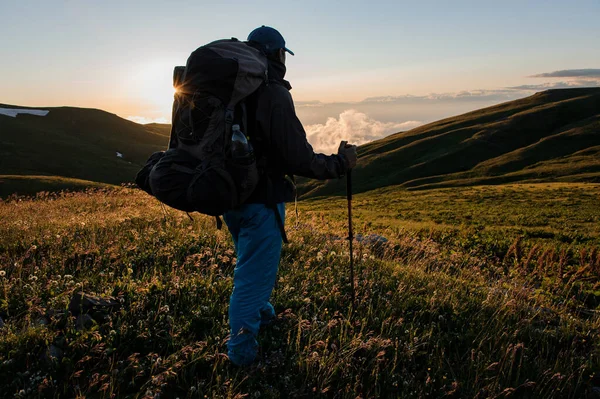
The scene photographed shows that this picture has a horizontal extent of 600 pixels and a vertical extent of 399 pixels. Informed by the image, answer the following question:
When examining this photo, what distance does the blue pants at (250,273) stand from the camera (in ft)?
12.1

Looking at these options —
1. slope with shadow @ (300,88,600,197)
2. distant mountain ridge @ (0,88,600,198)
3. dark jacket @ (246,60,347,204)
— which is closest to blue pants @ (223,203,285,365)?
dark jacket @ (246,60,347,204)

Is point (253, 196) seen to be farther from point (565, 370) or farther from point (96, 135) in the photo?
point (96, 135)

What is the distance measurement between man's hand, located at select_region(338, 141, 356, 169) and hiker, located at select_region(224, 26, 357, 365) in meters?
0.01

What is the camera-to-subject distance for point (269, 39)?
3832 mm

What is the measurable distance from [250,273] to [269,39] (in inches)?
91.9

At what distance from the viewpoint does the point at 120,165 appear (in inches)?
3447

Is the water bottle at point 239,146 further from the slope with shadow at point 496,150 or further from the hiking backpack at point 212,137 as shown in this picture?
the slope with shadow at point 496,150

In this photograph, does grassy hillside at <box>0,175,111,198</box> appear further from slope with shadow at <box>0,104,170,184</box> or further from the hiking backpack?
the hiking backpack

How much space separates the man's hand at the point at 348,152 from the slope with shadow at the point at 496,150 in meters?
67.0

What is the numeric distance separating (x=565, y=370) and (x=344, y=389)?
8.28 feet

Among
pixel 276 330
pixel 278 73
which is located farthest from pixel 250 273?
pixel 278 73

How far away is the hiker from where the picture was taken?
343cm

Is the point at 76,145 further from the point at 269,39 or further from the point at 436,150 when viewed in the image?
the point at 269,39

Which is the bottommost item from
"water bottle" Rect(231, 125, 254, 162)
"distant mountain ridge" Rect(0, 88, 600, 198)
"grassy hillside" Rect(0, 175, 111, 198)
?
"grassy hillside" Rect(0, 175, 111, 198)
